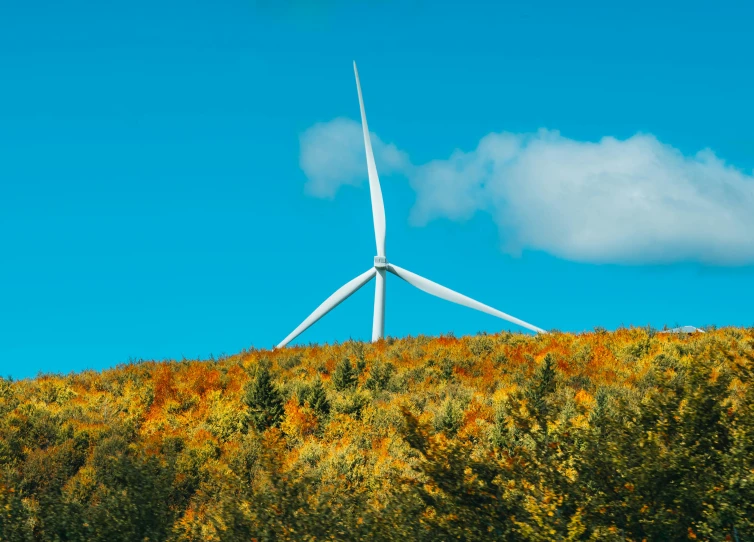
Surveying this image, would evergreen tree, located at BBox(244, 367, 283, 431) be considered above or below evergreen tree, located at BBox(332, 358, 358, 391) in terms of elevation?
below

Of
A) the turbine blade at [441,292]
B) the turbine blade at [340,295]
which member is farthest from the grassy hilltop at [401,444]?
the turbine blade at [441,292]

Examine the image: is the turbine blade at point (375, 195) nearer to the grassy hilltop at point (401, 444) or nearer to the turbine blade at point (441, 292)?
the turbine blade at point (441, 292)

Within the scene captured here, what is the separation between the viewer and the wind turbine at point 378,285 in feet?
143

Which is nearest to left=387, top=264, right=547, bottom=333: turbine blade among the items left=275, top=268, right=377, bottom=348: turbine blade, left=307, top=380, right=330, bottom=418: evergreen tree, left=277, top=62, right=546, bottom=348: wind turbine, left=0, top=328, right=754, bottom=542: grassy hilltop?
left=277, top=62, right=546, bottom=348: wind turbine

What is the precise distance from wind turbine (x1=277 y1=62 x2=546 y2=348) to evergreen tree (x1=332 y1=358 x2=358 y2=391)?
14.2 m

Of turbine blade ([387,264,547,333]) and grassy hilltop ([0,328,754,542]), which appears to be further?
turbine blade ([387,264,547,333])

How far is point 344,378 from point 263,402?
11.3 feet

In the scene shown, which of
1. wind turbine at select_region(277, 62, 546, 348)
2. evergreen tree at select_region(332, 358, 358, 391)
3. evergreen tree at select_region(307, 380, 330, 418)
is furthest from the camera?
wind turbine at select_region(277, 62, 546, 348)

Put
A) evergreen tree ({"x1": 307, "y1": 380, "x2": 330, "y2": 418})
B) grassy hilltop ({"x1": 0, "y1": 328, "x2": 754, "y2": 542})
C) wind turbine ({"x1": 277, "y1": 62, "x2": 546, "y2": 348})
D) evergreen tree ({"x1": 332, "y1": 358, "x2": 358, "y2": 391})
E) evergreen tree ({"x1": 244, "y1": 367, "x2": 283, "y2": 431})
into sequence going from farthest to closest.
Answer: wind turbine ({"x1": 277, "y1": 62, "x2": 546, "y2": 348})
evergreen tree ({"x1": 332, "y1": 358, "x2": 358, "y2": 391})
evergreen tree ({"x1": 307, "y1": 380, "x2": 330, "y2": 418})
evergreen tree ({"x1": 244, "y1": 367, "x2": 283, "y2": 431})
grassy hilltop ({"x1": 0, "y1": 328, "x2": 754, "y2": 542})

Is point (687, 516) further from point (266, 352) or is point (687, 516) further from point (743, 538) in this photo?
point (266, 352)

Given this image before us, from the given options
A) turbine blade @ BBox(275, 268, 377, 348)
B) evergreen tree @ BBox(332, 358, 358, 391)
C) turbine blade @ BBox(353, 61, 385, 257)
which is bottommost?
evergreen tree @ BBox(332, 358, 358, 391)

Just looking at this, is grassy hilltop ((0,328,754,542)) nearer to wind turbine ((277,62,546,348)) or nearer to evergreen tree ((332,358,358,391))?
evergreen tree ((332,358,358,391))

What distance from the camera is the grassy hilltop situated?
11.7 m

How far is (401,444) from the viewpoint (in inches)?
831
